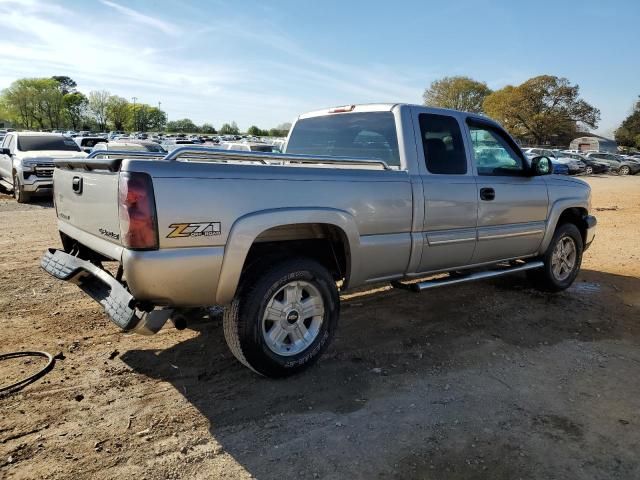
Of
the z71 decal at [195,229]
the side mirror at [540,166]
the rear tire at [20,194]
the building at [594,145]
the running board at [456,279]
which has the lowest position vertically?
the rear tire at [20,194]

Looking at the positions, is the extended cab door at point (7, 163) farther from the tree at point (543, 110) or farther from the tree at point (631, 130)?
the tree at point (631, 130)

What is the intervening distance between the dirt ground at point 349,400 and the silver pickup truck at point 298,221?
47 cm

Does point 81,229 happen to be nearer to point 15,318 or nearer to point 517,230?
point 15,318

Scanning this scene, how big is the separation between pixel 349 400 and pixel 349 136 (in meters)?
2.51

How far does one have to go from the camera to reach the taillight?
2.86m

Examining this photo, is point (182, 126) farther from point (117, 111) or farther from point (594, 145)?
point (594, 145)

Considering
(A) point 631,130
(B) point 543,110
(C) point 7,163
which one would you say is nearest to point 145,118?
(B) point 543,110

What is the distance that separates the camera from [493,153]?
5.14 metres

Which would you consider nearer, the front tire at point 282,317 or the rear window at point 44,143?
the front tire at point 282,317

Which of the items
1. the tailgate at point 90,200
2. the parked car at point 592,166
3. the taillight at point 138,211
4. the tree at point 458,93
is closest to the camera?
the taillight at point 138,211

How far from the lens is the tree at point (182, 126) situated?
481 feet

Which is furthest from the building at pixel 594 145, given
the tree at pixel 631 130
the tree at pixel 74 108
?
the tree at pixel 74 108

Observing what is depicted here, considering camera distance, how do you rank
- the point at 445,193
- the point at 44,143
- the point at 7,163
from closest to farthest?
the point at 445,193 < the point at 44,143 < the point at 7,163

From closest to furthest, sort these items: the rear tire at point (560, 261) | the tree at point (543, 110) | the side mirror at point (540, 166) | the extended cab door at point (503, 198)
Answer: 1. the extended cab door at point (503, 198)
2. the side mirror at point (540, 166)
3. the rear tire at point (560, 261)
4. the tree at point (543, 110)
